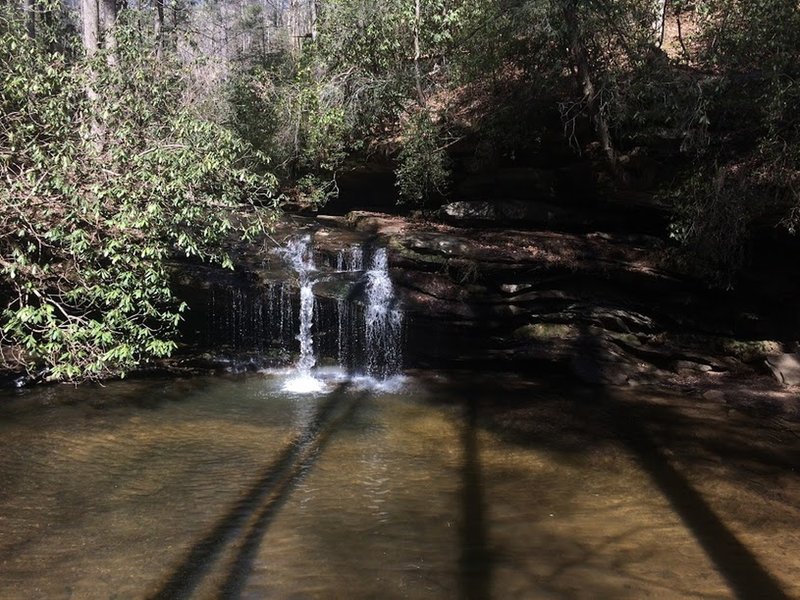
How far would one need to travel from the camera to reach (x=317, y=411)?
377 inches

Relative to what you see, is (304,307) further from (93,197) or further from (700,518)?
(700,518)

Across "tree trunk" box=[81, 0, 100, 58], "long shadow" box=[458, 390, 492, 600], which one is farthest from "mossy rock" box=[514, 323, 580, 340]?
"tree trunk" box=[81, 0, 100, 58]

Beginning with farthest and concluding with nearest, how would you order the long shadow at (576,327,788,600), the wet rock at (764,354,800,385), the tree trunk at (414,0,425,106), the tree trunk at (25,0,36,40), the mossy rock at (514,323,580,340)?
the tree trunk at (414,0,425,106), the mossy rock at (514,323,580,340), the tree trunk at (25,0,36,40), the wet rock at (764,354,800,385), the long shadow at (576,327,788,600)

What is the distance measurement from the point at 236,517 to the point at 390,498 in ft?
5.37

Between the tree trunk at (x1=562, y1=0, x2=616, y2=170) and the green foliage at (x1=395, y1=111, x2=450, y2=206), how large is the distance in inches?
136

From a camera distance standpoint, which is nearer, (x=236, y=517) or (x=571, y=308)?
(x=236, y=517)

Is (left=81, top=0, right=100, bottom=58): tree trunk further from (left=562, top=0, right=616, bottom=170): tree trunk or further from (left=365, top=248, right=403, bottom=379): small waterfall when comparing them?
(left=562, top=0, right=616, bottom=170): tree trunk

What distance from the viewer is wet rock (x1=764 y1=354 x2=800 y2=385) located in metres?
10.3

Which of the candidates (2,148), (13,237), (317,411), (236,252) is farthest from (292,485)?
(236,252)

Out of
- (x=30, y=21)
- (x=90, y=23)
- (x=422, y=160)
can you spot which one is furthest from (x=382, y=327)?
(x=30, y=21)

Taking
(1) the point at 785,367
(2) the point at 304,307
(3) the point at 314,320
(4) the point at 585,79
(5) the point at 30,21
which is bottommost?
(1) the point at 785,367

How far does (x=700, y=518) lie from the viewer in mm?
5680

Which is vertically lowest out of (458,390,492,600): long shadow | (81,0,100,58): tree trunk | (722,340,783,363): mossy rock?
(458,390,492,600): long shadow

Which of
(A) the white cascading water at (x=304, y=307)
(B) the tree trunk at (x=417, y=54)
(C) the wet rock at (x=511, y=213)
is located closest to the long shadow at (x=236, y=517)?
(A) the white cascading water at (x=304, y=307)
